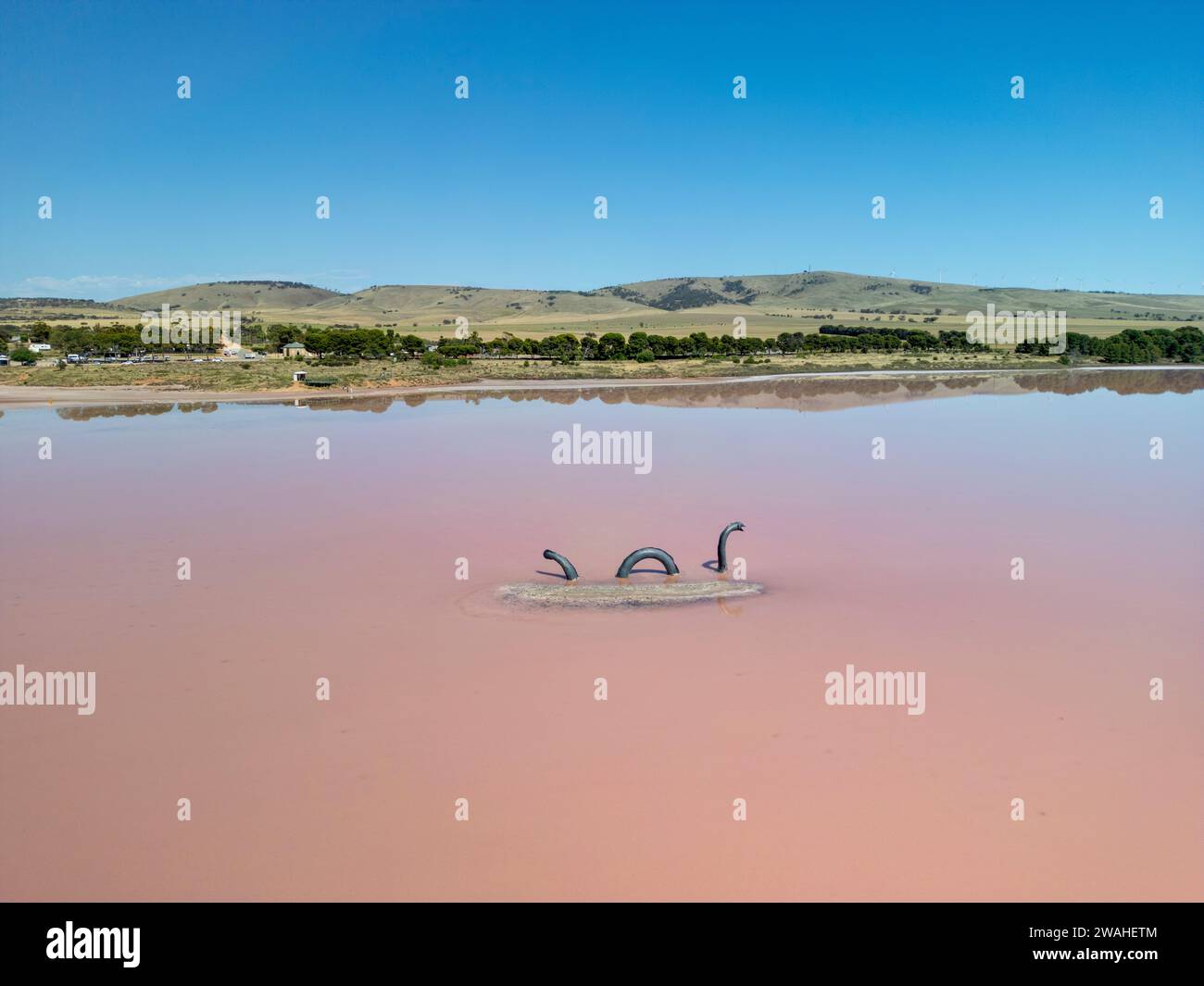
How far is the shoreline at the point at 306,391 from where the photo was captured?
97.7 ft

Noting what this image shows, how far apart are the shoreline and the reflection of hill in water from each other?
0.41m

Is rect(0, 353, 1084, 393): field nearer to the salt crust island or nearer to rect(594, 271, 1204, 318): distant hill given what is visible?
the salt crust island

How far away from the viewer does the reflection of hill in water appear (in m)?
28.7

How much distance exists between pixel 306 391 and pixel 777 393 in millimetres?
17152

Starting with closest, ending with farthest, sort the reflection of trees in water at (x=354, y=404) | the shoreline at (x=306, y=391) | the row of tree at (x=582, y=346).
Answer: the reflection of trees in water at (x=354, y=404), the shoreline at (x=306, y=391), the row of tree at (x=582, y=346)

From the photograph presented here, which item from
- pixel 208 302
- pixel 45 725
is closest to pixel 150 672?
pixel 45 725

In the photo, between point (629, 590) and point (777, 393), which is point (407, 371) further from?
point (629, 590)

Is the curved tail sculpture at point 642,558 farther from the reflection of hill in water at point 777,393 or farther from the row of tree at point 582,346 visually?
the row of tree at point 582,346

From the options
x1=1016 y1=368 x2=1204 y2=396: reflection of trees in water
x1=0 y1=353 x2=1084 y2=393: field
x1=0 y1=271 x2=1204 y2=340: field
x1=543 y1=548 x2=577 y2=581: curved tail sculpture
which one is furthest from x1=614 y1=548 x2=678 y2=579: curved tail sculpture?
x1=0 y1=271 x2=1204 y2=340: field

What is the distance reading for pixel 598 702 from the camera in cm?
650

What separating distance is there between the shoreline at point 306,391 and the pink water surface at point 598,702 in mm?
17319

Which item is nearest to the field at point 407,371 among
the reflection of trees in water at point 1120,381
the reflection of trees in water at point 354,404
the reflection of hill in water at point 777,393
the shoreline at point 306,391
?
the shoreline at point 306,391

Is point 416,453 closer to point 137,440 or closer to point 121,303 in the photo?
point 137,440

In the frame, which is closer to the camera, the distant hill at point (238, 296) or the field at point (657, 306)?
the field at point (657, 306)
